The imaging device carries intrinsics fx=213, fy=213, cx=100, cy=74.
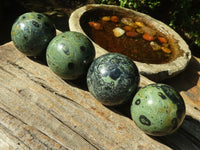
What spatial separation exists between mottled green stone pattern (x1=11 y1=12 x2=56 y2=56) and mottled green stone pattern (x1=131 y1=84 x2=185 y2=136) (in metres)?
1.25

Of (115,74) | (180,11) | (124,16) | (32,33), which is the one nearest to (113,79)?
(115,74)

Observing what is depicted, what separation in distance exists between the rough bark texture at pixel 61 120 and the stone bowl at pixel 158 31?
0.90 metres

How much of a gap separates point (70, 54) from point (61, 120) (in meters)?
0.66

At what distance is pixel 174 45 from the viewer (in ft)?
13.6

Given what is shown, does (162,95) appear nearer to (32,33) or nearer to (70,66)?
(70,66)

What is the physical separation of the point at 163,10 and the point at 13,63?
15.1ft

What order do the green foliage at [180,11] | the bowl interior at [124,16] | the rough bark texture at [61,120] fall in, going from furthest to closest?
the green foliage at [180,11], the bowl interior at [124,16], the rough bark texture at [61,120]

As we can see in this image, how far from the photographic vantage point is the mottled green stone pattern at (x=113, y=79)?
198 cm

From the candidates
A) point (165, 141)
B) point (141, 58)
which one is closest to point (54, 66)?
point (165, 141)

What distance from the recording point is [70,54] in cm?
210

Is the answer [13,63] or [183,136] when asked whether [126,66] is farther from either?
[13,63]

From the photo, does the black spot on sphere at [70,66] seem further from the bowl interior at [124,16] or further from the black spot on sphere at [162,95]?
the bowl interior at [124,16]

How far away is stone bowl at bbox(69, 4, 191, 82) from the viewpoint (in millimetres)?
3299

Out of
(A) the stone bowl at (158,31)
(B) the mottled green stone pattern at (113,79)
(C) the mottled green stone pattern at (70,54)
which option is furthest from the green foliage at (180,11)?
(B) the mottled green stone pattern at (113,79)
